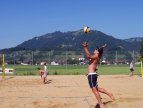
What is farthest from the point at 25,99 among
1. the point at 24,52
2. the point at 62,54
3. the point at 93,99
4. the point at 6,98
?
the point at 24,52

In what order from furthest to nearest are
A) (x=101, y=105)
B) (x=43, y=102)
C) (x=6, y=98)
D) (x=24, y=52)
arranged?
(x=24, y=52) < (x=6, y=98) < (x=43, y=102) < (x=101, y=105)

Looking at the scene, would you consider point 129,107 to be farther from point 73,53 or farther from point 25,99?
point 73,53

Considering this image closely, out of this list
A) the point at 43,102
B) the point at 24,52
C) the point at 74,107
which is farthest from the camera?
the point at 24,52

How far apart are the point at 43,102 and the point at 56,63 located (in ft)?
157

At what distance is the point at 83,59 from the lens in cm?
6084

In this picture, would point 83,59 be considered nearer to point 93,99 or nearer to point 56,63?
point 56,63

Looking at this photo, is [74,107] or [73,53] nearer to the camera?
[74,107]

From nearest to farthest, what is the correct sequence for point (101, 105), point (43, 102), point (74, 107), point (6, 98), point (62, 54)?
point (101, 105) < point (74, 107) < point (43, 102) < point (6, 98) < point (62, 54)

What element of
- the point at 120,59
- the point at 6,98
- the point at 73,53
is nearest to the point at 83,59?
the point at 73,53

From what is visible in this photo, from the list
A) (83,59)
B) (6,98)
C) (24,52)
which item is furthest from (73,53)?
(6,98)

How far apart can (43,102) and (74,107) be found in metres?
1.42

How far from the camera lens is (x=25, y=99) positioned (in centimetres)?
1483

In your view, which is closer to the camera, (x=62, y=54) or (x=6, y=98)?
(x=6, y=98)

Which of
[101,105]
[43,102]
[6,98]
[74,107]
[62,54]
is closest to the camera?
[101,105]
